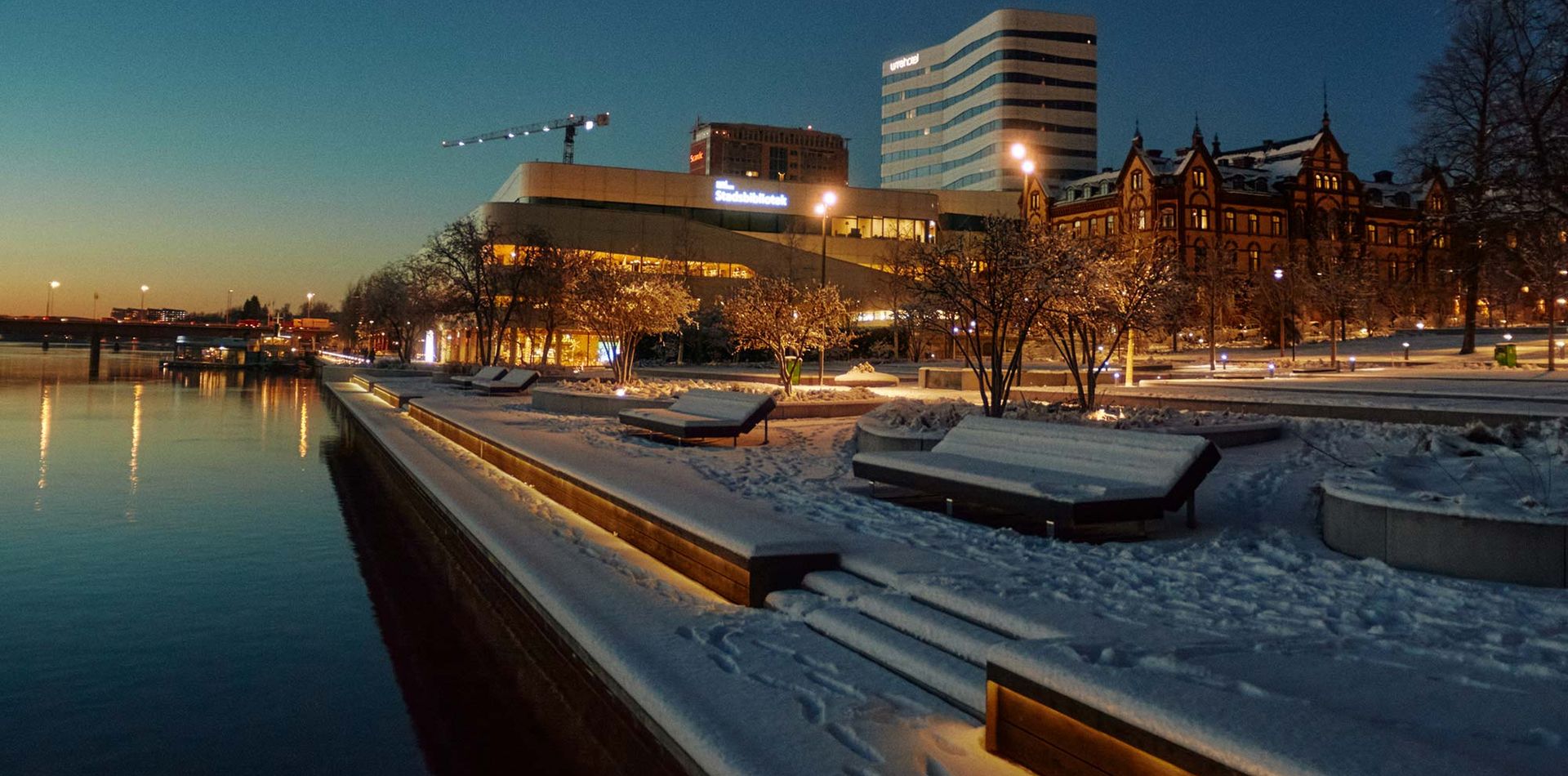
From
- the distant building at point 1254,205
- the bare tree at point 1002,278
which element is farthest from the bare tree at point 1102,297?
the distant building at point 1254,205

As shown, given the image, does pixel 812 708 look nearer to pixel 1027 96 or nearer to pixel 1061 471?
pixel 1061 471

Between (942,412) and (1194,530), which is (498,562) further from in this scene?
(942,412)

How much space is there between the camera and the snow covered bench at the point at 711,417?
13523 mm

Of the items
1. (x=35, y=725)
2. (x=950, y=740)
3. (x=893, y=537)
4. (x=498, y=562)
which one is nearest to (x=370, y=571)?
(x=498, y=562)

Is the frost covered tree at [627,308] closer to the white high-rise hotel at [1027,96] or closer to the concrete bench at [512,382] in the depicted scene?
the concrete bench at [512,382]

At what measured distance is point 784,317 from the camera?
22219 millimetres

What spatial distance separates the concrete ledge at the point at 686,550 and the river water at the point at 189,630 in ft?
6.48

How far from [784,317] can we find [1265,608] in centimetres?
1738

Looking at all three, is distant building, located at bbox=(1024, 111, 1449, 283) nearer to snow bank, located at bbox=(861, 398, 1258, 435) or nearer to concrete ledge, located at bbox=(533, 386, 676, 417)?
concrete ledge, located at bbox=(533, 386, 676, 417)

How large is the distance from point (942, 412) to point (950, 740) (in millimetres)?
10258

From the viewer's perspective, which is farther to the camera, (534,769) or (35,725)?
(35,725)

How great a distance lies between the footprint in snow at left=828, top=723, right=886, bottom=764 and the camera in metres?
3.67

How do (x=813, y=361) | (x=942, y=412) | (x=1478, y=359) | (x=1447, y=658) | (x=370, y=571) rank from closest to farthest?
(x=1447, y=658)
(x=370, y=571)
(x=942, y=412)
(x=1478, y=359)
(x=813, y=361)

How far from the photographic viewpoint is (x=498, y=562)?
24.1ft
